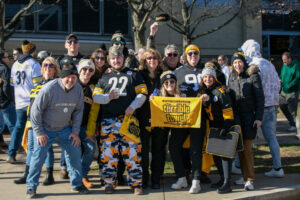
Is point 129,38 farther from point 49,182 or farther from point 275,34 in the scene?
point 49,182

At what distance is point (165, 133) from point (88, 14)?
13.8 meters

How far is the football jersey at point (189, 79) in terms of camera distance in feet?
19.0

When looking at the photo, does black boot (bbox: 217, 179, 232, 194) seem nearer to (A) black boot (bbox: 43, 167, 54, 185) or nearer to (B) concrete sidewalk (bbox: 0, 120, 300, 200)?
(B) concrete sidewalk (bbox: 0, 120, 300, 200)

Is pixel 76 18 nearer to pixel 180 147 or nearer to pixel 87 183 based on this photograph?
pixel 87 183

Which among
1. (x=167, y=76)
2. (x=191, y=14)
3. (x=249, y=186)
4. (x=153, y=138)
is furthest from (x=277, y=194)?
(x=191, y=14)

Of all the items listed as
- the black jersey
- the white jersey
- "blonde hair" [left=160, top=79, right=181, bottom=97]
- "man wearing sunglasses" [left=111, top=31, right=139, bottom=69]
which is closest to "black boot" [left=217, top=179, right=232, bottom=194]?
"blonde hair" [left=160, top=79, right=181, bottom=97]

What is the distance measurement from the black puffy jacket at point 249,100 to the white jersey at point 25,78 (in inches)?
142

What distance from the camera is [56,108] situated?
5.25 m

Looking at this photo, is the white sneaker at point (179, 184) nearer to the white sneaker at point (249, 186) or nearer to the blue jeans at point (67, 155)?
the white sneaker at point (249, 186)

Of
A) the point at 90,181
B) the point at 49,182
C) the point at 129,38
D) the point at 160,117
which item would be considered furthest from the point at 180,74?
the point at 129,38

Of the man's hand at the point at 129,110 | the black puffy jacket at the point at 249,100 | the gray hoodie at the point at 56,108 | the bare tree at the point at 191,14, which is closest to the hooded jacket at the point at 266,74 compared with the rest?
the black puffy jacket at the point at 249,100

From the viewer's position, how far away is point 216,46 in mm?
20281

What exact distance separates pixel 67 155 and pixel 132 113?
110cm

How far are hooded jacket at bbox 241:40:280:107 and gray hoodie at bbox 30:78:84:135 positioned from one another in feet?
9.95
